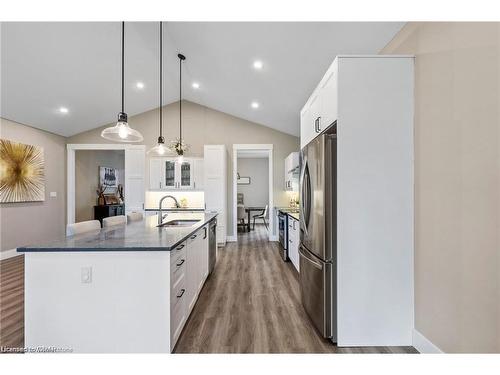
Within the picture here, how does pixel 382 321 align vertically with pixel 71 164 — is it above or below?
below

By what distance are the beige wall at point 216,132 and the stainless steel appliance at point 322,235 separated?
382 centimetres

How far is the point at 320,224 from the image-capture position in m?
1.99

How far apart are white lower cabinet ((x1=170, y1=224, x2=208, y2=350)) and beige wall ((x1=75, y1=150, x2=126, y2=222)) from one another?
16.2 feet

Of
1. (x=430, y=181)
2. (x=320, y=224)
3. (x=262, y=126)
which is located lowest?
(x=320, y=224)

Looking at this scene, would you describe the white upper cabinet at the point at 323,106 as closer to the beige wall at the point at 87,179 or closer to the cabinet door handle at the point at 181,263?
the cabinet door handle at the point at 181,263

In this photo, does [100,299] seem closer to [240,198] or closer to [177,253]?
[177,253]

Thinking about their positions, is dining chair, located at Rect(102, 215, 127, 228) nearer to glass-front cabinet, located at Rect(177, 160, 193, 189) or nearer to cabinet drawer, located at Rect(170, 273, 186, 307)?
cabinet drawer, located at Rect(170, 273, 186, 307)

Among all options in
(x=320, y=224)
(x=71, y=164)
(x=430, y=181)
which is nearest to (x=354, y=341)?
(x=320, y=224)

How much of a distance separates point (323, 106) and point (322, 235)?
1.15 m

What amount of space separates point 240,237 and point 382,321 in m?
4.83

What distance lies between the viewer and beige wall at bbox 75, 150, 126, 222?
239 inches

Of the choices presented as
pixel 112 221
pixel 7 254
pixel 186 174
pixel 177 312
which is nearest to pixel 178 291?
pixel 177 312

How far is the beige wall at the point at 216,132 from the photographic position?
593cm
